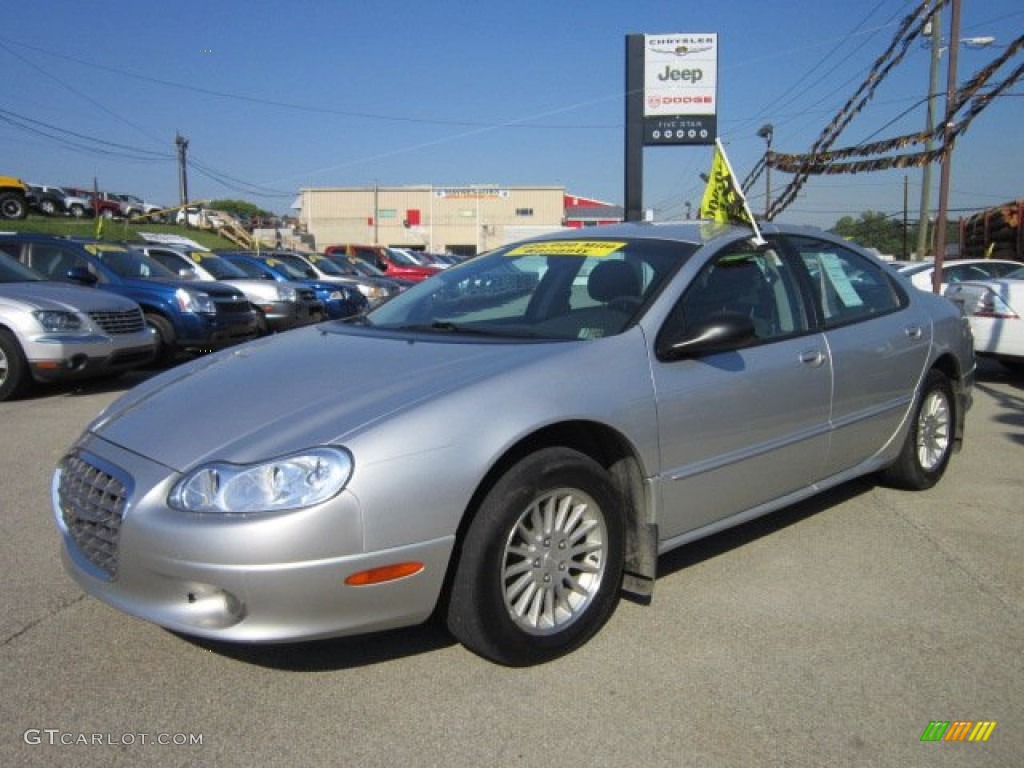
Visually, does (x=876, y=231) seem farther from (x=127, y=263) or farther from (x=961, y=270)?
(x=127, y=263)

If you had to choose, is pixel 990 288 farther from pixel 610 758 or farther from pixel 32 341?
pixel 32 341

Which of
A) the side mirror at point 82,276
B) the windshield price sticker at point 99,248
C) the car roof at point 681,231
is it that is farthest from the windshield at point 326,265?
the car roof at point 681,231

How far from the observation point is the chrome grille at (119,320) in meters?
8.23

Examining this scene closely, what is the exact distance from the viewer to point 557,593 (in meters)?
3.01

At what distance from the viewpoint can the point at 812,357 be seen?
3.92 meters

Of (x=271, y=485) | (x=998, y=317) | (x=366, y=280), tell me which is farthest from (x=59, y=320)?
(x=366, y=280)

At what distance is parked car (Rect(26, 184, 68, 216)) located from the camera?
3819 centimetres

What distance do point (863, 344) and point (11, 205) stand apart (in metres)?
31.5

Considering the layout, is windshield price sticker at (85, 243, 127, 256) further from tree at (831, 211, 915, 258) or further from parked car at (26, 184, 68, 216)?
tree at (831, 211, 915, 258)

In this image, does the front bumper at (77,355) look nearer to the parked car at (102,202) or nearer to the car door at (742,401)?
the car door at (742,401)

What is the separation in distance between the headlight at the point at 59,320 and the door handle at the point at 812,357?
22.1 ft

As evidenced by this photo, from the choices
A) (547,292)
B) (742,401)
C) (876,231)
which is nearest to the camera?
(742,401)

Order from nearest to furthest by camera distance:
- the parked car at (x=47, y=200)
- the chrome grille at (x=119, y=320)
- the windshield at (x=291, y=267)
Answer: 1. the chrome grille at (x=119, y=320)
2. the windshield at (x=291, y=267)
3. the parked car at (x=47, y=200)

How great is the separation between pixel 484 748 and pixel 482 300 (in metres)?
2.12
